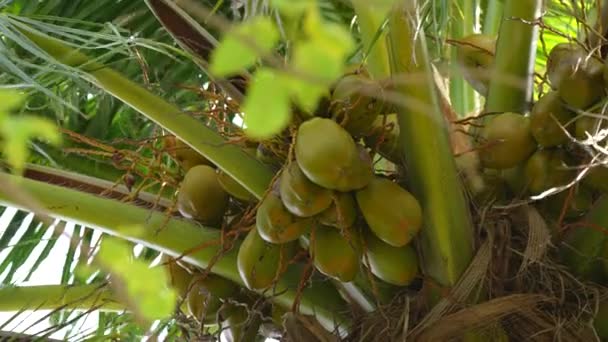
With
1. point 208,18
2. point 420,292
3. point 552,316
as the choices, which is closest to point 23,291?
point 420,292

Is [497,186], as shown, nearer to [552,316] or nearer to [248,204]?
[552,316]

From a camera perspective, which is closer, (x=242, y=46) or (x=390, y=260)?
(x=242, y=46)

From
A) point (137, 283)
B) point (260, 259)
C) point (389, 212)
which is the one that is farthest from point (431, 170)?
point (137, 283)

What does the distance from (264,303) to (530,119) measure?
0.42 m

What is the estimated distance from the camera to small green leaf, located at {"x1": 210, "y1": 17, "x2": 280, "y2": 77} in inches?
12.5

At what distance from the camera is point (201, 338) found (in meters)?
1.20

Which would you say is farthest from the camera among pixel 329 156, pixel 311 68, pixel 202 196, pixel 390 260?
pixel 202 196

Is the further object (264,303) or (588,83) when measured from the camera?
(264,303)

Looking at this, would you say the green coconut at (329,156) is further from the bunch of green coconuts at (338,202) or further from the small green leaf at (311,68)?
the small green leaf at (311,68)

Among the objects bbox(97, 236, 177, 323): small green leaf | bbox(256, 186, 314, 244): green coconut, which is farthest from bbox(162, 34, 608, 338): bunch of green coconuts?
bbox(97, 236, 177, 323): small green leaf

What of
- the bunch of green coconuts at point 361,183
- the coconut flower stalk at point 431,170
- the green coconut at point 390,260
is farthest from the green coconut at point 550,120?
the green coconut at point 390,260

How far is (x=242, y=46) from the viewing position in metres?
0.32

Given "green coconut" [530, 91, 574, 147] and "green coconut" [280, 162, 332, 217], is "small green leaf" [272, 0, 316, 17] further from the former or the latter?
"green coconut" [530, 91, 574, 147]

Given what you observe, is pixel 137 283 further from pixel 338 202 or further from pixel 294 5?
pixel 338 202
